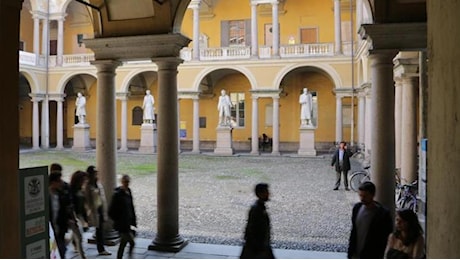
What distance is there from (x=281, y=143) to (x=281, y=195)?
17034 mm

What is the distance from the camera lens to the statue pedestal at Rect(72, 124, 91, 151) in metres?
27.2

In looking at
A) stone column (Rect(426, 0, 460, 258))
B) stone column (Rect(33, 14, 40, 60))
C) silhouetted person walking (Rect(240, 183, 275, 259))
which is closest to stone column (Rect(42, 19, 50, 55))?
stone column (Rect(33, 14, 40, 60))

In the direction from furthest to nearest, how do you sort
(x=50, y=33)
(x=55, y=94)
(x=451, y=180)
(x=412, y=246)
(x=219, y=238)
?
(x=50, y=33) < (x=55, y=94) < (x=219, y=238) < (x=412, y=246) < (x=451, y=180)

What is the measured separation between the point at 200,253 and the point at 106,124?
8.04ft

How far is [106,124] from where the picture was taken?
6586mm

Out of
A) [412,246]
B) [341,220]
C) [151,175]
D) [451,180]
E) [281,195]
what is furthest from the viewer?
[151,175]

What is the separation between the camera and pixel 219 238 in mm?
7203

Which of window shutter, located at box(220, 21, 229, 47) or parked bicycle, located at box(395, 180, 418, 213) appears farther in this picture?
window shutter, located at box(220, 21, 229, 47)

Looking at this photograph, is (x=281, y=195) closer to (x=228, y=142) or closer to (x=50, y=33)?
(x=228, y=142)

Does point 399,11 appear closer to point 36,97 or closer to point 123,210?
point 123,210

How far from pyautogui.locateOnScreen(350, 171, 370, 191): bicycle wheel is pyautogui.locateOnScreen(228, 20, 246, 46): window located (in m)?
17.7

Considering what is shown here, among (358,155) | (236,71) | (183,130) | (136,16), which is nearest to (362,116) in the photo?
(358,155)

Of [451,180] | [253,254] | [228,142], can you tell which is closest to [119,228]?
[253,254]

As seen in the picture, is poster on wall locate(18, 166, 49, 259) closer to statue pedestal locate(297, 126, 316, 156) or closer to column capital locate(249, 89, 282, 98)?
statue pedestal locate(297, 126, 316, 156)
